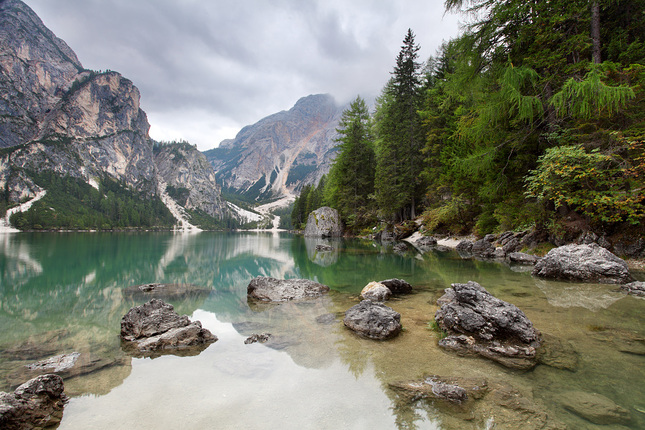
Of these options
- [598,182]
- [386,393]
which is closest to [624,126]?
[598,182]

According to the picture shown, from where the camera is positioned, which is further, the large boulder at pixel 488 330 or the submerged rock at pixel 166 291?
the submerged rock at pixel 166 291

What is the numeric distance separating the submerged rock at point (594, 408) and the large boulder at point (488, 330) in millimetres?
745

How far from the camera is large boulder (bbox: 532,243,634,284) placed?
8227mm

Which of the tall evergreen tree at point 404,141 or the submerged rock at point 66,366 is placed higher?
the tall evergreen tree at point 404,141

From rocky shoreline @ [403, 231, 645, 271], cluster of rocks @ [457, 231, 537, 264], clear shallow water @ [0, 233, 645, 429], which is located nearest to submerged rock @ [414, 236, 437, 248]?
rocky shoreline @ [403, 231, 645, 271]

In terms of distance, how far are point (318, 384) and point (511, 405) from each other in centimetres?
211

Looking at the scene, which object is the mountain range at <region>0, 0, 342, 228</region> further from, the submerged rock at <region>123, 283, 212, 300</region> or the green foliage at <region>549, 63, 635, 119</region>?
the green foliage at <region>549, 63, 635, 119</region>

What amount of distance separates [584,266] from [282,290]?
31.6 ft

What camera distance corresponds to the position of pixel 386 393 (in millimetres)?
3203

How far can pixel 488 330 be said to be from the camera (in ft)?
15.2

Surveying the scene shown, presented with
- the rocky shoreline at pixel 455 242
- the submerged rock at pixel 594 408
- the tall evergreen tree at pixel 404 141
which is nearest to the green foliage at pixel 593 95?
the rocky shoreline at pixel 455 242

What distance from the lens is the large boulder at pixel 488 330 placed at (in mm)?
4021

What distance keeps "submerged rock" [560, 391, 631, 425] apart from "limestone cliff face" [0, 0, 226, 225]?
181 metres

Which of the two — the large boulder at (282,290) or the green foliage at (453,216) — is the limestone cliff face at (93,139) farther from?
the large boulder at (282,290)
